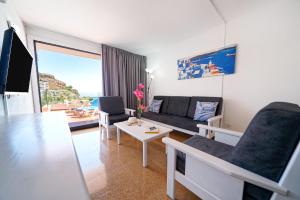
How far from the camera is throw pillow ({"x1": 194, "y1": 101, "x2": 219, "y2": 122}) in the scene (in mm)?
2186

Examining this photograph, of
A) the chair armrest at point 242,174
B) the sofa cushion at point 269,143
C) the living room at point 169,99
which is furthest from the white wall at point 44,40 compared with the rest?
the sofa cushion at point 269,143

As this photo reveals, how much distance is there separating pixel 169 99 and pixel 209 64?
4.24ft

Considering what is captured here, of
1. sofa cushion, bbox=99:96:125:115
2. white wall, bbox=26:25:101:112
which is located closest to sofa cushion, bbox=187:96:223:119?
sofa cushion, bbox=99:96:125:115

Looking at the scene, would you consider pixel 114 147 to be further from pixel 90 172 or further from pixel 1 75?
pixel 1 75

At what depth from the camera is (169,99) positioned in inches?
126

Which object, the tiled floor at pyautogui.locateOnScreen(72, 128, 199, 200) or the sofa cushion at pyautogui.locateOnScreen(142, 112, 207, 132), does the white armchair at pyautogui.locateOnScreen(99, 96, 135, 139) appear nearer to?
the tiled floor at pyautogui.locateOnScreen(72, 128, 199, 200)

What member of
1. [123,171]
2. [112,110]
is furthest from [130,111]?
[123,171]

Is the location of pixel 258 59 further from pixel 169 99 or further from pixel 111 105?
pixel 111 105

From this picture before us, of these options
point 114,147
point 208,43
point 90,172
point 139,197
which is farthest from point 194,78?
point 90,172

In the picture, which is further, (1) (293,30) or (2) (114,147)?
(2) (114,147)

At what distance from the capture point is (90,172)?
144 centimetres

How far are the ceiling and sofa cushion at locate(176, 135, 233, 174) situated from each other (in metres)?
1.97

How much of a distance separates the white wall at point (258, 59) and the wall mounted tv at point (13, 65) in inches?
117

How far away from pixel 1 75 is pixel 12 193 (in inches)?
52.7
